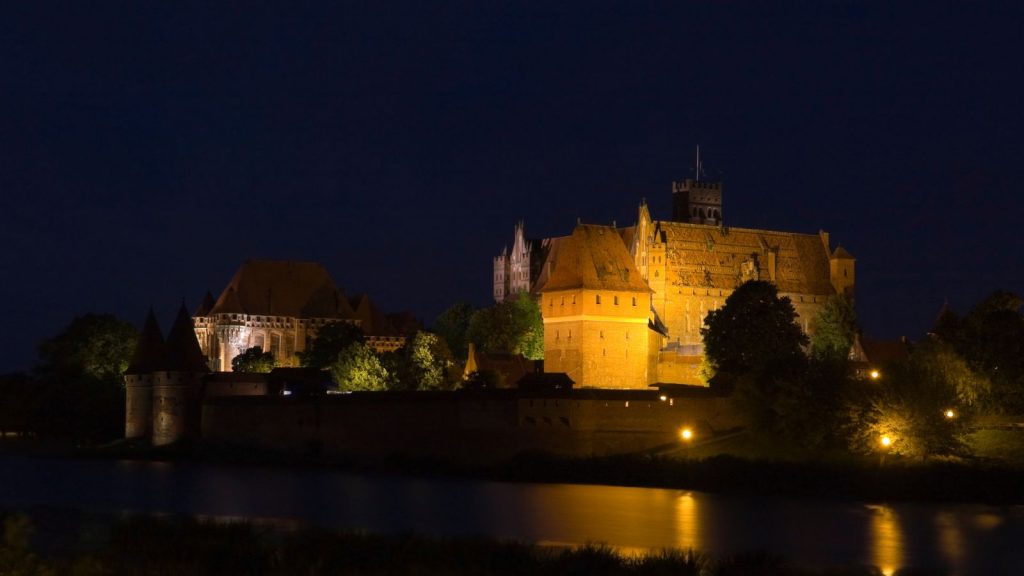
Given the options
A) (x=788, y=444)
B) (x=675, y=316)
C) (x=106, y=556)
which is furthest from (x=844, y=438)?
(x=675, y=316)

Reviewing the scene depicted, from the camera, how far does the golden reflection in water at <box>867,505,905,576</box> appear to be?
31.2 meters

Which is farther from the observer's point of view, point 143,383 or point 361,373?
point 361,373

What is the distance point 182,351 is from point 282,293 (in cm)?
2019

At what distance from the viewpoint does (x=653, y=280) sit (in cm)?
7756

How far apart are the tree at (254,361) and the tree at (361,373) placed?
8.91m

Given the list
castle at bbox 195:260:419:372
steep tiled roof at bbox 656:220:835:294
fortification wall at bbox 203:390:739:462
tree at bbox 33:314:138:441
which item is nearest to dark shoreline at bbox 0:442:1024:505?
fortification wall at bbox 203:390:739:462

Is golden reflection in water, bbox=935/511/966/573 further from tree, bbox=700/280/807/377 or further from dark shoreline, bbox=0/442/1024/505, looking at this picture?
tree, bbox=700/280/807/377

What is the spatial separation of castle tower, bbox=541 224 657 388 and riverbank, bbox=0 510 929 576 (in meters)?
33.1

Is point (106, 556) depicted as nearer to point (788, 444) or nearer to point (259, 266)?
point (788, 444)

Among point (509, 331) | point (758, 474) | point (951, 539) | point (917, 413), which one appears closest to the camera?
point (951, 539)

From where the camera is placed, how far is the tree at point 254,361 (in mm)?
75938

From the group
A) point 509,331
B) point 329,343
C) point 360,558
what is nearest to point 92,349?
point 329,343

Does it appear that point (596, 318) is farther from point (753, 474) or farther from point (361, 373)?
point (753, 474)

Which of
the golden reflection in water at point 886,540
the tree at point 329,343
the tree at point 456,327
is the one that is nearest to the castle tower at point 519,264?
the tree at point 456,327
